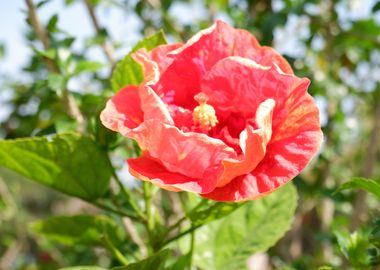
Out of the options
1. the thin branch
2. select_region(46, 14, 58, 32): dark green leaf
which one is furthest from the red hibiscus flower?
the thin branch

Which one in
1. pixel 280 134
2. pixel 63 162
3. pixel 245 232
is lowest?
pixel 245 232

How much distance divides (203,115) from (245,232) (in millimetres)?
406

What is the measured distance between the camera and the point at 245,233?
1.27m

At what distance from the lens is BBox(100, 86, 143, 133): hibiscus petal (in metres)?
0.91

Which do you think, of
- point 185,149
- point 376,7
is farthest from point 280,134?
point 376,7

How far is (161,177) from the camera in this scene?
849 mm

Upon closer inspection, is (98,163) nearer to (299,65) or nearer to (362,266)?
(362,266)

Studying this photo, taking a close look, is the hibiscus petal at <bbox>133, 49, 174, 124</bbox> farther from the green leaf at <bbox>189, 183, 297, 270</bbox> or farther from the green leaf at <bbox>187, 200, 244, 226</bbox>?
the green leaf at <bbox>189, 183, 297, 270</bbox>

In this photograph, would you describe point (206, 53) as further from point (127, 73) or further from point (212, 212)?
point (212, 212)

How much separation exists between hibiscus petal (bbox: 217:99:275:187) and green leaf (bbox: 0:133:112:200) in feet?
1.07

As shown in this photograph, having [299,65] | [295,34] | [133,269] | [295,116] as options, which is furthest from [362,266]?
[295,34]

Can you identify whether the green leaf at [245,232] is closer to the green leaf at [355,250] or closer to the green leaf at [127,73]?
the green leaf at [355,250]

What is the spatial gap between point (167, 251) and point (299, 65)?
1.39 metres

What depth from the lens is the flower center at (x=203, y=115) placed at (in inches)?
38.7
